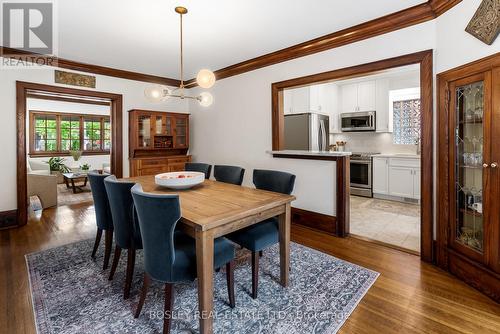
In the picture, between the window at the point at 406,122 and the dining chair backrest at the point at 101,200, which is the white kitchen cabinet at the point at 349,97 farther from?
the dining chair backrest at the point at 101,200

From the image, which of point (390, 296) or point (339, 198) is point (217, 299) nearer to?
point (390, 296)

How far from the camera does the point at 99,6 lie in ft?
7.92

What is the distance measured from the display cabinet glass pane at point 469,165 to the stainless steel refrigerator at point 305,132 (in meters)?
2.47

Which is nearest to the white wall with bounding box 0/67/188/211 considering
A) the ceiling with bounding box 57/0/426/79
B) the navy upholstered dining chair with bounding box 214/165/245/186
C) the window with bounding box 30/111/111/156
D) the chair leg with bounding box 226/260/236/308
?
the ceiling with bounding box 57/0/426/79

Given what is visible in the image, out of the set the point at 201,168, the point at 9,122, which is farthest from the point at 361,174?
the point at 9,122

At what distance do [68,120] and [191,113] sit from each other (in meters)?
5.14

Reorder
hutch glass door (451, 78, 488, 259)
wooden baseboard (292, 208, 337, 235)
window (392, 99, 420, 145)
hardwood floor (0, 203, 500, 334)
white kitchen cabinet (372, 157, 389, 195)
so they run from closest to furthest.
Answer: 1. hardwood floor (0, 203, 500, 334)
2. hutch glass door (451, 78, 488, 259)
3. wooden baseboard (292, 208, 337, 235)
4. white kitchen cabinet (372, 157, 389, 195)
5. window (392, 99, 420, 145)

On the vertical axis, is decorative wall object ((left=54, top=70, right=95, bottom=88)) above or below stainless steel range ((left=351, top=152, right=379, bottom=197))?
above

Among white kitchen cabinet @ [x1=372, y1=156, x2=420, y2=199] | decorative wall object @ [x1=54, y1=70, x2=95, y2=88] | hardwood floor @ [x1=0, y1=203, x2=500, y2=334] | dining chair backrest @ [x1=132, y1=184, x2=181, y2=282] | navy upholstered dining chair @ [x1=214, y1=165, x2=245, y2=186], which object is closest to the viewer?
dining chair backrest @ [x1=132, y1=184, x2=181, y2=282]

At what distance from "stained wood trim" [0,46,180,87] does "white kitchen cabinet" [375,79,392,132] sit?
4147 millimetres

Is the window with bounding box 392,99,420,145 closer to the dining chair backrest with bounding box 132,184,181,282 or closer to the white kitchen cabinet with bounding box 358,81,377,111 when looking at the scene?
the white kitchen cabinet with bounding box 358,81,377,111

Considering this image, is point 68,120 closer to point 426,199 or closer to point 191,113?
point 191,113

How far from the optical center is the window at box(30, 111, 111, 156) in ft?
24.8

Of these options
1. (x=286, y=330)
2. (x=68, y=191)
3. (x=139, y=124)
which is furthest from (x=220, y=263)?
(x=68, y=191)
